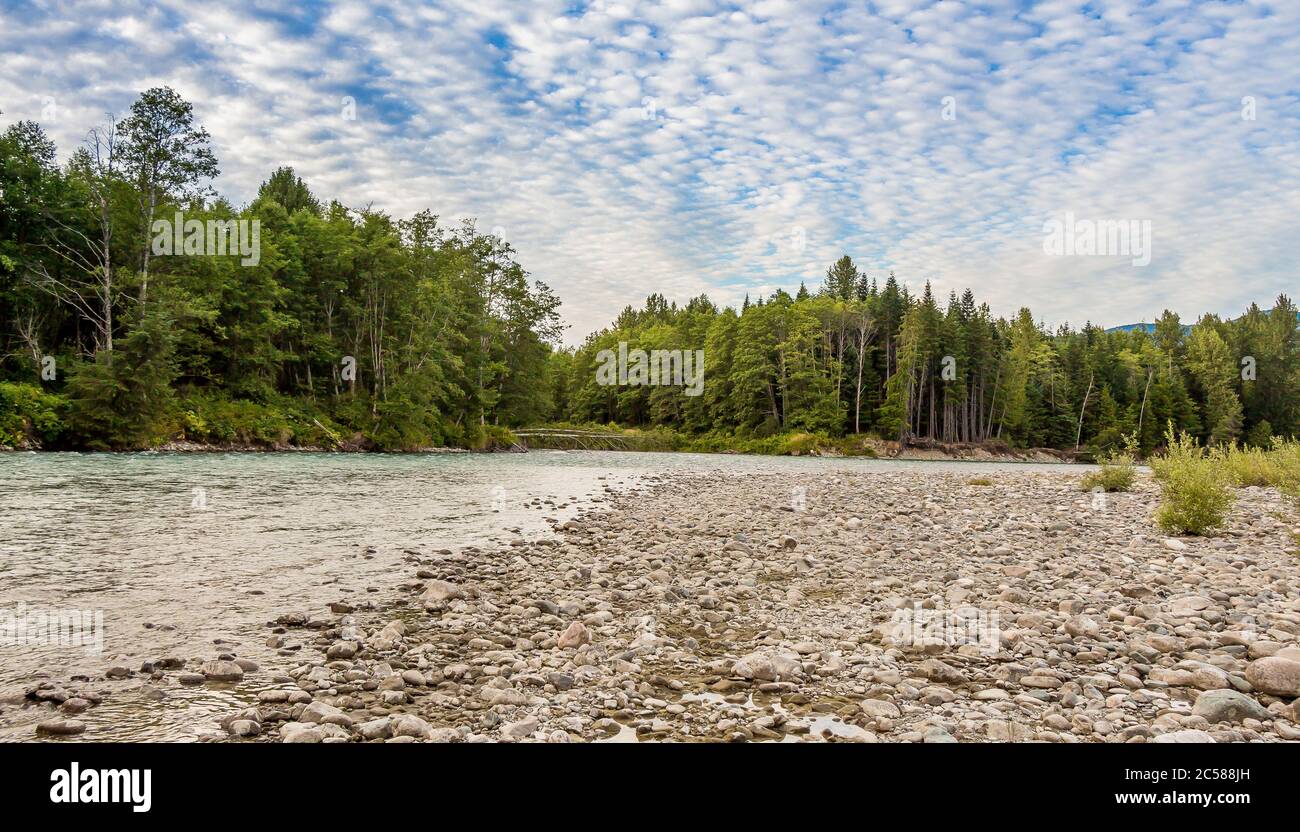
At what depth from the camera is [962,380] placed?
7556 centimetres

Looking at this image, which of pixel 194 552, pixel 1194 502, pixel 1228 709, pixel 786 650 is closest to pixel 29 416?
pixel 194 552

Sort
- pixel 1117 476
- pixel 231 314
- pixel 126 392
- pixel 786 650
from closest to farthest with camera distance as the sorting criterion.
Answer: pixel 786 650, pixel 1117 476, pixel 126 392, pixel 231 314

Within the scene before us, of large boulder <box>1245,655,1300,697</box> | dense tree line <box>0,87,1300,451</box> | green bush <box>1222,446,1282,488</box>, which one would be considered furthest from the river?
green bush <box>1222,446,1282,488</box>

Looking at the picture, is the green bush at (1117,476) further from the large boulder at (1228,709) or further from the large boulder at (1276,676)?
the large boulder at (1228,709)

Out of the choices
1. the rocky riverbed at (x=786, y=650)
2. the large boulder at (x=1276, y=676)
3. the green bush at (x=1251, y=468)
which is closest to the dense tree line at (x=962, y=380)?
the green bush at (x=1251, y=468)

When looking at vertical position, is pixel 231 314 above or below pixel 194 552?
above

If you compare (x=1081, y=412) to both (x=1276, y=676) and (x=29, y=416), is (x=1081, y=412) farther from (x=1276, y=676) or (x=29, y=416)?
(x=29, y=416)

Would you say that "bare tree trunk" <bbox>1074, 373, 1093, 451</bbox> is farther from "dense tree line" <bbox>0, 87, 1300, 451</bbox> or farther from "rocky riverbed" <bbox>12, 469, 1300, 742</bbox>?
"rocky riverbed" <bbox>12, 469, 1300, 742</bbox>

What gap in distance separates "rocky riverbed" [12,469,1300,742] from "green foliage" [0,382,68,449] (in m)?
29.7

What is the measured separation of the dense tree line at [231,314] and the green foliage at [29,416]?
14 cm

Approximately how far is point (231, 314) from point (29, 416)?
54.9ft

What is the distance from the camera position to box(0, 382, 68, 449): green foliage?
88.4ft
